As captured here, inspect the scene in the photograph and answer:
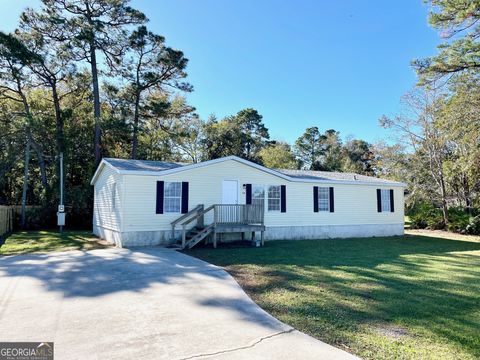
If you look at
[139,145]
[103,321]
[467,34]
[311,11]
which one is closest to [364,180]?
[467,34]

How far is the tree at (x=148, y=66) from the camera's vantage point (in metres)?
22.8

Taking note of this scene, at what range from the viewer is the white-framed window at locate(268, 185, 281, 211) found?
14672 mm

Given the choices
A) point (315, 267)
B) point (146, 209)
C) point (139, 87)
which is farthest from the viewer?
point (139, 87)

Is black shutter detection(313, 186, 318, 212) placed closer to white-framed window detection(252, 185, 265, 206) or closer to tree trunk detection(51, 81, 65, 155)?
white-framed window detection(252, 185, 265, 206)

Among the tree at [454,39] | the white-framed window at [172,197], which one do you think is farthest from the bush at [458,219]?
the white-framed window at [172,197]

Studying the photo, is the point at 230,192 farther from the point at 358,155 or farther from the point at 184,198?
the point at 358,155

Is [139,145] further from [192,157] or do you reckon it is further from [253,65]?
[253,65]

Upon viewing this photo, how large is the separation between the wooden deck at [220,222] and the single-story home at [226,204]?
37 millimetres

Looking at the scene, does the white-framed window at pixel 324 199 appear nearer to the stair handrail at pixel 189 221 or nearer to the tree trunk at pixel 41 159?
the stair handrail at pixel 189 221

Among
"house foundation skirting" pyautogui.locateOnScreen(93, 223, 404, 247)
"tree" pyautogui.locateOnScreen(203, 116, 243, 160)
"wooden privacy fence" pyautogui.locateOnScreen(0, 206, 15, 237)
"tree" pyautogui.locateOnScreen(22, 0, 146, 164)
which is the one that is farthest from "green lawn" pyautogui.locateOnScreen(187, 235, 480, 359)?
"tree" pyautogui.locateOnScreen(203, 116, 243, 160)

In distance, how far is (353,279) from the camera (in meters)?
7.10

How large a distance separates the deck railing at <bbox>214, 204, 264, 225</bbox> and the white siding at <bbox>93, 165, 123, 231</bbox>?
3.77 meters

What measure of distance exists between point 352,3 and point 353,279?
1066 centimetres

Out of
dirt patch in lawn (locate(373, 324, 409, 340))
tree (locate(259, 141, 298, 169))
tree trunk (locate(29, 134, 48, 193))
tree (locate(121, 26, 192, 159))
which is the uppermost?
tree (locate(121, 26, 192, 159))
